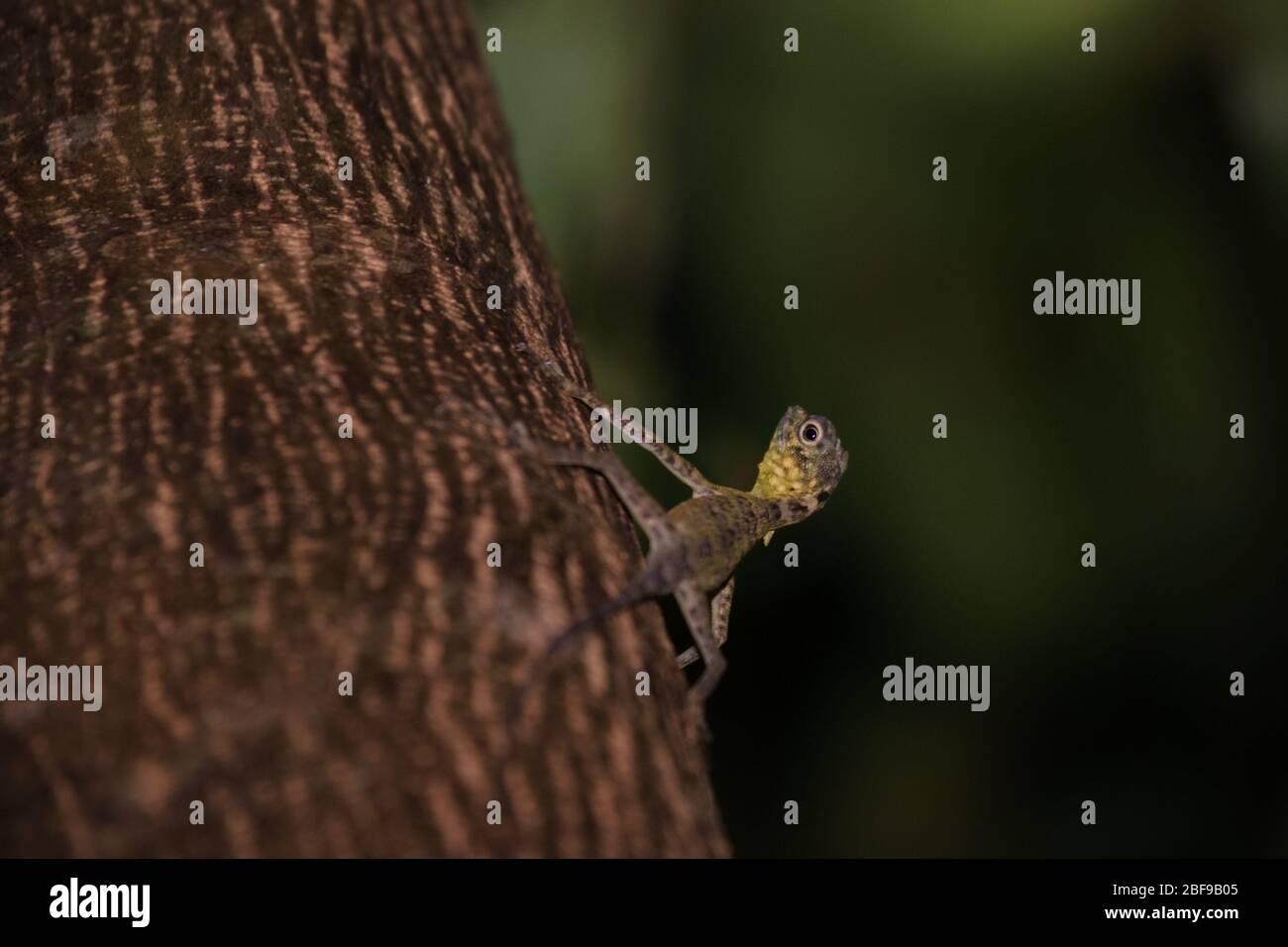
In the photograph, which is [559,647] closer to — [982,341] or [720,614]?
[720,614]

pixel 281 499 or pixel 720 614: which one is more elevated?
pixel 281 499

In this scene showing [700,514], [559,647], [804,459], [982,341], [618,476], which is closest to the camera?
[559,647]

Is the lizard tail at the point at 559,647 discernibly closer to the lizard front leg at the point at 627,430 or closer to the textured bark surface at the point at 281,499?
the textured bark surface at the point at 281,499

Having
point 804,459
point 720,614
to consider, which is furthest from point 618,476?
point 804,459

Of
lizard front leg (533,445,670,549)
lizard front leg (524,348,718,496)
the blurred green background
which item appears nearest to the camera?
lizard front leg (533,445,670,549)

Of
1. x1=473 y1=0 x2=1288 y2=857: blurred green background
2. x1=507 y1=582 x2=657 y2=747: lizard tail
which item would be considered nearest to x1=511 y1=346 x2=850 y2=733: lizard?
x1=507 y1=582 x2=657 y2=747: lizard tail

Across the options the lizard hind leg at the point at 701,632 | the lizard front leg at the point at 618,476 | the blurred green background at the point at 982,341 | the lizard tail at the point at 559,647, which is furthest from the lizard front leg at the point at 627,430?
the blurred green background at the point at 982,341

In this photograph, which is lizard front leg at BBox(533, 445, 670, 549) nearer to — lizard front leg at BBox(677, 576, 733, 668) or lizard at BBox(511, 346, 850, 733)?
lizard at BBox(511, 346, 850, 733)
